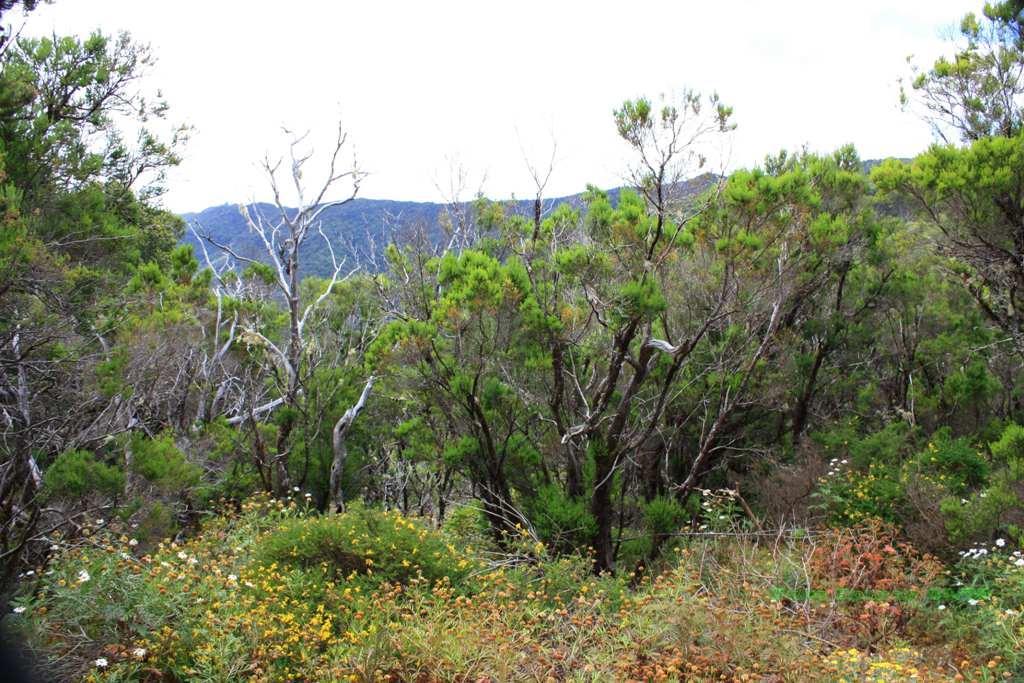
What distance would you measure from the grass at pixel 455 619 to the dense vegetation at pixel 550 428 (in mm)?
29

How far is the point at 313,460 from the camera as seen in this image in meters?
10.9

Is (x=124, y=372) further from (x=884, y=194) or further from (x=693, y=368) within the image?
(x=884, y=194)

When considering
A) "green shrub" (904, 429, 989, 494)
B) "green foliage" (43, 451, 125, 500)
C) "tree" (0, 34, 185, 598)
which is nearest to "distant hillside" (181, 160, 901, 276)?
"tree" (0, 34, 185, 598)

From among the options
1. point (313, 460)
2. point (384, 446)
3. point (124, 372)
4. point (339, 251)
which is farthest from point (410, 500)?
point (339, 251)

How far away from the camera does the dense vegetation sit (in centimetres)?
427

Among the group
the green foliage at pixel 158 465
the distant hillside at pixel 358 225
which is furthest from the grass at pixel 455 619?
the distant hillside at pixel 358 225

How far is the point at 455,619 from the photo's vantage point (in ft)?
14.7

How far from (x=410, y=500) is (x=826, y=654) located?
35.1 feet

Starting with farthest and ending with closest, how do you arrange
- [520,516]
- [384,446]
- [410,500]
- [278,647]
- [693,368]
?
[410,500] < [384,446] < [693,368] < [520,516] < [278,647]

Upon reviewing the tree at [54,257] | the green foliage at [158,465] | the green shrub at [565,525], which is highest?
the tree at [54,257]

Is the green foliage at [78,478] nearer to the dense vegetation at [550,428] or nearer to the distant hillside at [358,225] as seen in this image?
the dense vegetation at [550,428]

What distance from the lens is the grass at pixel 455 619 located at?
387 cm

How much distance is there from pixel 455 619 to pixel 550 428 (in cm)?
399

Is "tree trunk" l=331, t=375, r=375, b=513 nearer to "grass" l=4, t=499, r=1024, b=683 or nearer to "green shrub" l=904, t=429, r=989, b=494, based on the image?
"grass" l=4, t=499, r=1024, b=683
